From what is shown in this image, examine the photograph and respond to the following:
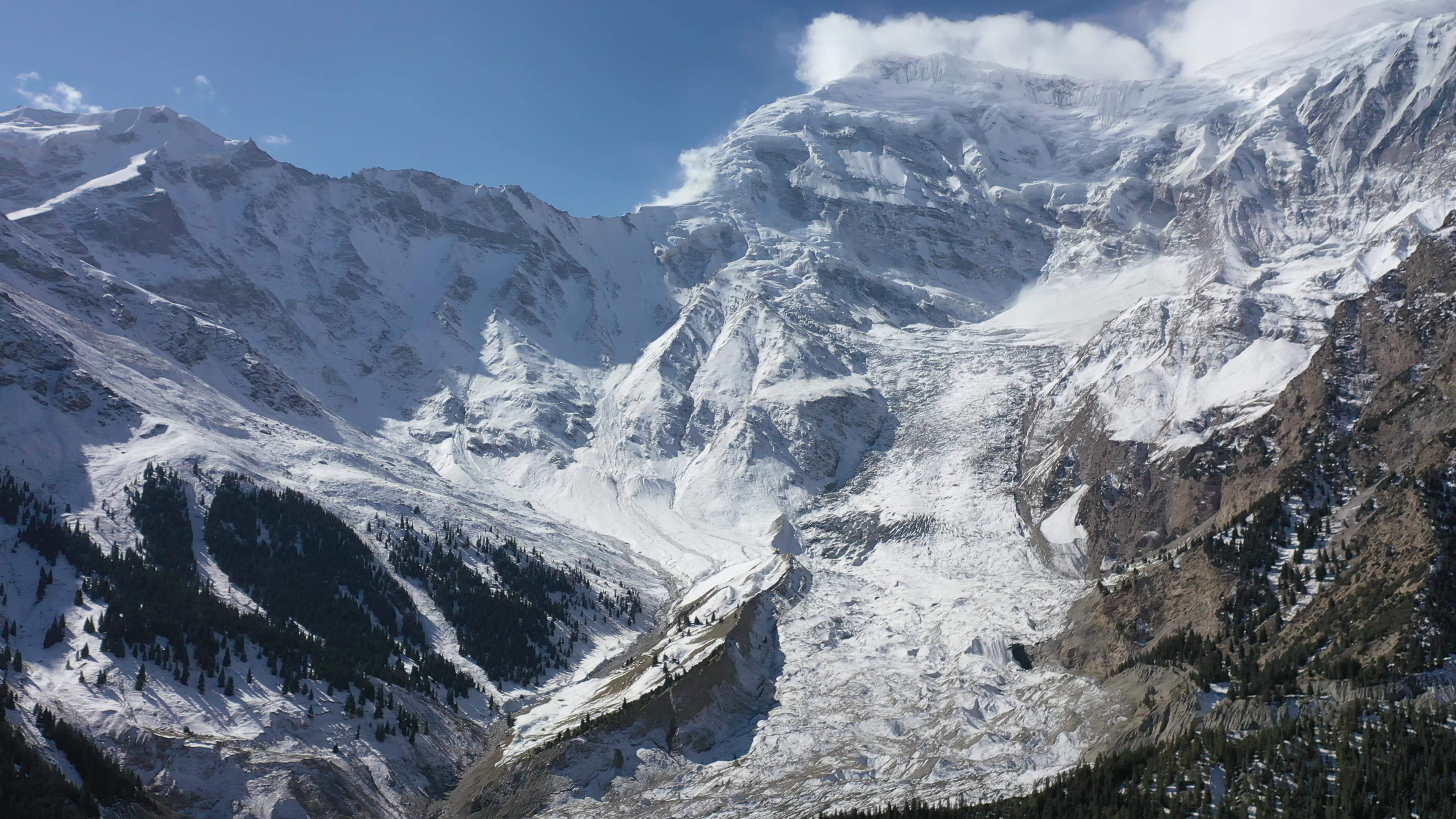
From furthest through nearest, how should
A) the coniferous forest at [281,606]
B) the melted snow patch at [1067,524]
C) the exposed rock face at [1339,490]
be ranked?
the melted snow patch at [1067,524], the coniferous forest at [281,606], the exposed rock face at [1339,490]

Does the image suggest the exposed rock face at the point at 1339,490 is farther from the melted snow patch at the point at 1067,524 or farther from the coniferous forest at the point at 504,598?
the coniferous forest at the point at 504,598

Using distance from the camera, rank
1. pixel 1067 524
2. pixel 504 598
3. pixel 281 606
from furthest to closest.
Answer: pixel 1067 524, pixel 504 598, pixel 281 606

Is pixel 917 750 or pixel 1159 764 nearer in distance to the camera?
pixel 1159 764

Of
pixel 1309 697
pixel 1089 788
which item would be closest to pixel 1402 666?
pixel 1309 697

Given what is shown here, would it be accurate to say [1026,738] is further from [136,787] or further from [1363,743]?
[136,787]

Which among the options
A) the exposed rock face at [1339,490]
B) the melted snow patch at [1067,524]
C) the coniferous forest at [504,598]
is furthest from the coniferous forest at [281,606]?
the exposed rock face at [1339,490]

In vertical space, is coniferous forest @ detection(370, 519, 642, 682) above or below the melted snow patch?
below

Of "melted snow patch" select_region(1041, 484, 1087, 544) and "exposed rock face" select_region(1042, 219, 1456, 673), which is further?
"melted snow patch" select_region(1041, 484, 1087, 544)

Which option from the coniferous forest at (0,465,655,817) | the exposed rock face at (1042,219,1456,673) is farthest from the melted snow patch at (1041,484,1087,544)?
the coniferous forest at (0,465,655,817)

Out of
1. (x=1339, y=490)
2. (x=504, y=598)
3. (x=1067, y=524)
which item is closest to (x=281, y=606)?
(x=504, y=598)

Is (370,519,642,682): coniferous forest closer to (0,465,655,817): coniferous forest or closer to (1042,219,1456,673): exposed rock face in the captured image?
(0,465,655,817): coniferous forest

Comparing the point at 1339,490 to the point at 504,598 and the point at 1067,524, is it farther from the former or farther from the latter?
the point at 504,598
